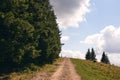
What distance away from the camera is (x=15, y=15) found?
37.2 metres

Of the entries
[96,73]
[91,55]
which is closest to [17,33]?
[96,73]

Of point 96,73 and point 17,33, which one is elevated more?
point 17,33

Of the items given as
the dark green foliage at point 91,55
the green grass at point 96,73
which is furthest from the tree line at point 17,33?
the dark green foliage at point 91,55

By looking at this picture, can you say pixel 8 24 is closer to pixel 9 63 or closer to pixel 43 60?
pixel 9 63

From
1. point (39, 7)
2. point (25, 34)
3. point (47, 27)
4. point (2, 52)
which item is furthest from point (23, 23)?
point (47, 27)

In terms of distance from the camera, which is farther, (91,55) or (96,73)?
(91,55)

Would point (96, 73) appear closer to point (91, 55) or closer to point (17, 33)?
point (17, 33)

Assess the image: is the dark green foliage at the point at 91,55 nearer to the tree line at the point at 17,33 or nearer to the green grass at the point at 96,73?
the green grass at the point at 96,73

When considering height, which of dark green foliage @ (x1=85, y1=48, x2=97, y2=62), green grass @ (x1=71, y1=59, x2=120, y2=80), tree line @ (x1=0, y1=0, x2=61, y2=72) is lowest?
green grass @ (x1=71, y1=59, x2=120, y2=80)

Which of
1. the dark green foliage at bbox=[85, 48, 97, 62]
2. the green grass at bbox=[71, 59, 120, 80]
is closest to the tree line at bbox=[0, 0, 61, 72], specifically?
the green grass at bbox=[71, 59, 120, 80]

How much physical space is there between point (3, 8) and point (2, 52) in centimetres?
541

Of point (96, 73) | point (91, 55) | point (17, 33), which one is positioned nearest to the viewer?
point (17, 33)

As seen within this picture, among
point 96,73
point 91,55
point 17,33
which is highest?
point 91,55

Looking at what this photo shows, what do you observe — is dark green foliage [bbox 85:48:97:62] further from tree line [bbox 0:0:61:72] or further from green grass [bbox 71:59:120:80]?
tree line [bbox 0:0:61:72]
